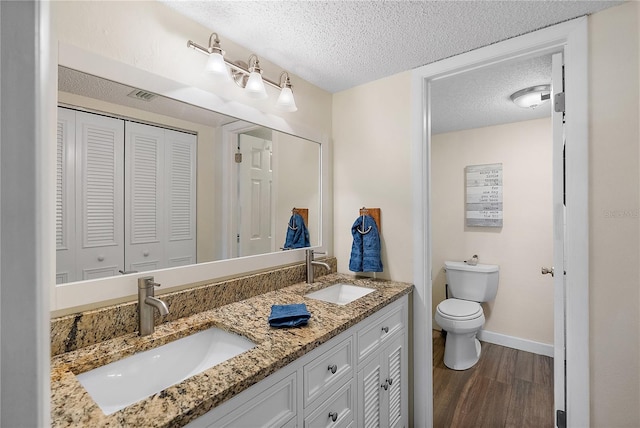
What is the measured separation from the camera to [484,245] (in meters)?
2.99

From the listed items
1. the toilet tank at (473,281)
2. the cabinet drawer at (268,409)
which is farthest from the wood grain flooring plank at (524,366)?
the cabinet drawer at (268,409)

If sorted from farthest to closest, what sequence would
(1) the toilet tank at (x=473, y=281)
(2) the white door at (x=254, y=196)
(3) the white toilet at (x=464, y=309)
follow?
(1) the toilet tank at (x=473, y=281)
(3) the white toilet at (x=464, y=309)
(2) the white door at (x=254, y=196)

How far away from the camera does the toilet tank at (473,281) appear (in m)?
2.83

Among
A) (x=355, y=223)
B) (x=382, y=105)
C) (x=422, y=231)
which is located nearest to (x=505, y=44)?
(x=382, y=105)

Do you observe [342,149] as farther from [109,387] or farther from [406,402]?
[109,387]

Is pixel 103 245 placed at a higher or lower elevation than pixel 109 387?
higher

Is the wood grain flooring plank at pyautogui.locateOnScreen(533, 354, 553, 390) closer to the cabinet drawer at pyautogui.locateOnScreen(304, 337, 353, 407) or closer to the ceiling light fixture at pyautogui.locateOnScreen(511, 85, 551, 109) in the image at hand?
the cabinet drawer at pyautogui.locateOnScreen(304, 337, 353, 407)

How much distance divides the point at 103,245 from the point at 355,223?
1.37 meters

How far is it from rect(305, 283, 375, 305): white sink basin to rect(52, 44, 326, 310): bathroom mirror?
274 mm

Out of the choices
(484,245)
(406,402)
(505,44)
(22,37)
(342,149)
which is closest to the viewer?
(22,37)

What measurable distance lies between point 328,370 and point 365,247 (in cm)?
91

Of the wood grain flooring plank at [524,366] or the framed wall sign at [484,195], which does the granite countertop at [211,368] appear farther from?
the framed wall sign at [484,195]

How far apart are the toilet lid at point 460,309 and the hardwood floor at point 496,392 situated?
1.48ft

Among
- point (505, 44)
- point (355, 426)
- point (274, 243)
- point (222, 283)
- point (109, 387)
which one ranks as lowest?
point (355, 426)
